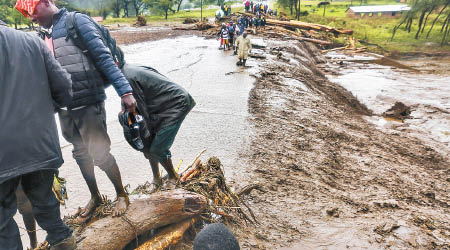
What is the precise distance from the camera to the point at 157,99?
2.60 meters

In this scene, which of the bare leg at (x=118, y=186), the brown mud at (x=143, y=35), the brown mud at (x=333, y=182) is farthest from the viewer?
the brown mud at (x=143, y=35)

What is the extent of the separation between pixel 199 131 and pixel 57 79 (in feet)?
12.5

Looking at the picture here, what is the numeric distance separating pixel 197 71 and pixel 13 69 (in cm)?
944

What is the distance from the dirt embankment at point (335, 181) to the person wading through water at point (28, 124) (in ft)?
5.81

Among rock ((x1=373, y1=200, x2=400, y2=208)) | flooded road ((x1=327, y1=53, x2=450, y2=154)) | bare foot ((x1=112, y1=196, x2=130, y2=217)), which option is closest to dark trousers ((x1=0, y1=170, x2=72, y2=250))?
bare foot ((x1=112, y1=196, x2=130, y2=217))

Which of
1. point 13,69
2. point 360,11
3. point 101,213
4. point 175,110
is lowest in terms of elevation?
point 101,213

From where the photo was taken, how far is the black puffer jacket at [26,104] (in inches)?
60.7

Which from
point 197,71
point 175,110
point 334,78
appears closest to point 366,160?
point 175,110

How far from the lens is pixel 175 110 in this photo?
2615mm

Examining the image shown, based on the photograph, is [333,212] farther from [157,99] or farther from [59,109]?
[59,109]

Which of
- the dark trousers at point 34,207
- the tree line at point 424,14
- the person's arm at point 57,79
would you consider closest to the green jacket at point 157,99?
the person's arm at point 57,79

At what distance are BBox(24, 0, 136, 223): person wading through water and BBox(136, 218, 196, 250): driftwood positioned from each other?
34cm

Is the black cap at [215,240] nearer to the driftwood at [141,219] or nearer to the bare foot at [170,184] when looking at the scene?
the driftwood at [141,219]

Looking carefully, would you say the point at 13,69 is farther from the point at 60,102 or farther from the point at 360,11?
the point at 360,11
